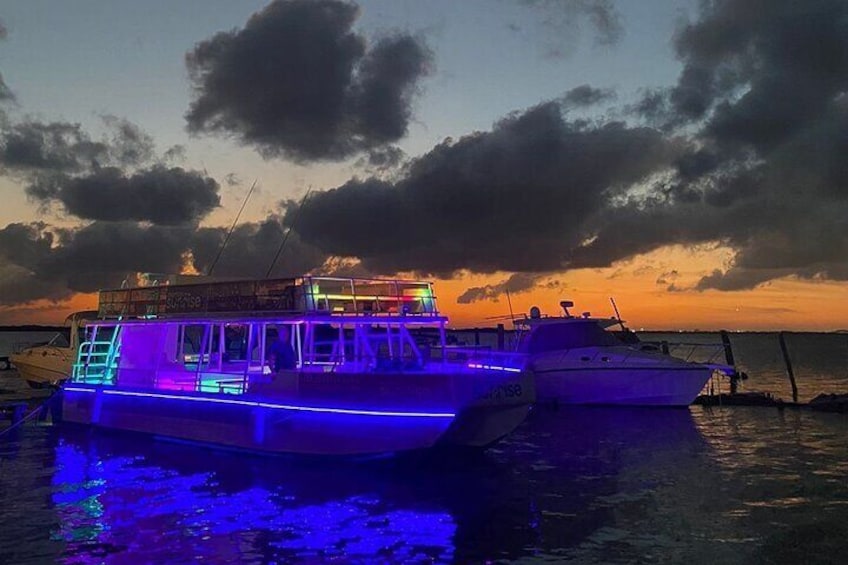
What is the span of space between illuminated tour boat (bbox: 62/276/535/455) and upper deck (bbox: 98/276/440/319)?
32 millimetres

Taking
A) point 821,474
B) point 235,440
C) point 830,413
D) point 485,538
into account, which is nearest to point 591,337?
point 830,413

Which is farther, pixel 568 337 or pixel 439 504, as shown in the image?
pixel 568 337

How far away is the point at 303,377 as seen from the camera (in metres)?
19.6

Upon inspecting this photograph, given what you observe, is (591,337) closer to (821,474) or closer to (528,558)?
(821,474)

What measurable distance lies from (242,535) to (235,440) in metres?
7.81

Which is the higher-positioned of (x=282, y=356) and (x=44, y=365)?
(x=44, y=365)

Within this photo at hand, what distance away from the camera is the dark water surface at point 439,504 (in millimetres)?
12867

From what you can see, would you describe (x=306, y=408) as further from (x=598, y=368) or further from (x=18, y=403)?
(x=18, y=403)

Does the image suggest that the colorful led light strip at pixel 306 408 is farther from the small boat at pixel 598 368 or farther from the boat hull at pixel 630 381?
the boat hull at pixel 630 381

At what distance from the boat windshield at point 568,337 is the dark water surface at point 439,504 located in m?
10.8

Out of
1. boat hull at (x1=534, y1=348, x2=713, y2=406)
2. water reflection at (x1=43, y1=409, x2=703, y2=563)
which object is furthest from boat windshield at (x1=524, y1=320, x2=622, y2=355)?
water reflection at (x1=43, y1=409, x2=703, y2=563)

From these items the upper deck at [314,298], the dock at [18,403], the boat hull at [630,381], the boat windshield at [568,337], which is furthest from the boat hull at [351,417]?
the boat windshield at [568,337]

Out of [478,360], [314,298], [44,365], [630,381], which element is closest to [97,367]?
[314,298]

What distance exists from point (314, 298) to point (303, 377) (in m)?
2.48
